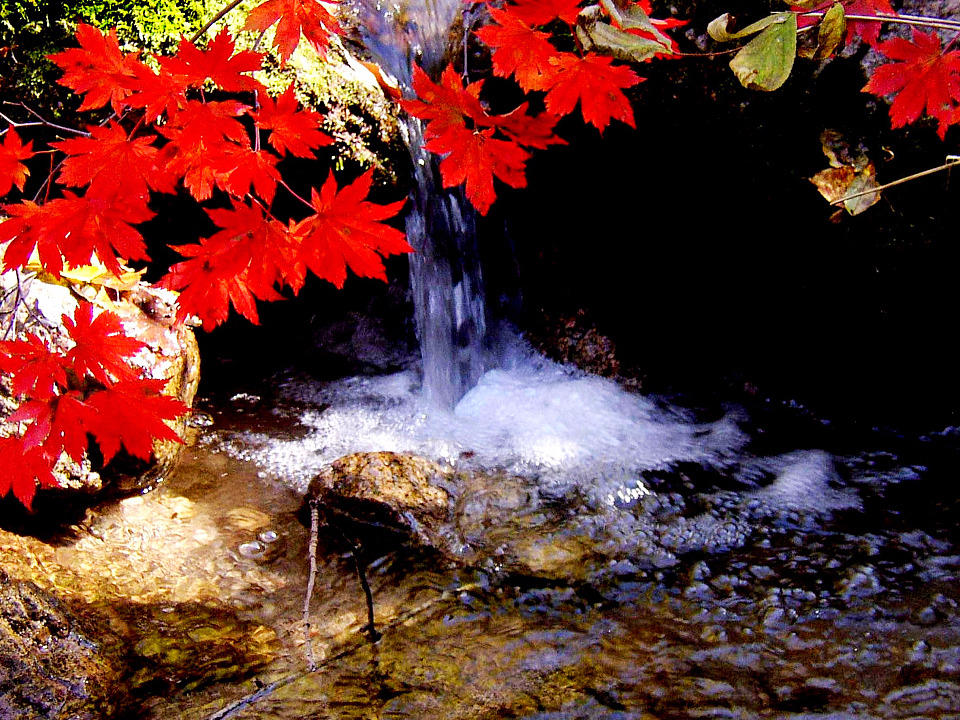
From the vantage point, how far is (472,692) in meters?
1.68

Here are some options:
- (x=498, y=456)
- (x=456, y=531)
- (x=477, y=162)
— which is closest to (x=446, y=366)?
(x=498, y=456)

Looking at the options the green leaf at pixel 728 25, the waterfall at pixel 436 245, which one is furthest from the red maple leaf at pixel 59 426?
the waterfall at pixel 436 245

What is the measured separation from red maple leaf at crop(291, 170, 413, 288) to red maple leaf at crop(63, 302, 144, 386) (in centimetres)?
76

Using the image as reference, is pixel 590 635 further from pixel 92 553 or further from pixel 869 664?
Answer: pixel 92 553

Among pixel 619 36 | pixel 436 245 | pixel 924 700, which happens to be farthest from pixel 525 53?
pixel 436 245

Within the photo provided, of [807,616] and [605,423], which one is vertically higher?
[605,423]

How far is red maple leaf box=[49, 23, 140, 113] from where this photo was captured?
1542mm

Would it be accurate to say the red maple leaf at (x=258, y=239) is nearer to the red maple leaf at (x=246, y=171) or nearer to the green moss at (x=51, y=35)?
the red maple leaf at (x=246, y=171)

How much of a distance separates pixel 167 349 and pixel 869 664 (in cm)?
254

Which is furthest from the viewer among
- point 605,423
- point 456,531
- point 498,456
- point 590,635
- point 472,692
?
point 605,423

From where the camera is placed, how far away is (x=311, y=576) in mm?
1987

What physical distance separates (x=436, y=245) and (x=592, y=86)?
212 cm

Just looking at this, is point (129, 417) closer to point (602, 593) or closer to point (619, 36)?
point (602, 593)

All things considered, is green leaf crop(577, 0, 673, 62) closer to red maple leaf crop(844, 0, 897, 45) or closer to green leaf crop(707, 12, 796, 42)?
green leaf crop(707, 12, 796, 42)
